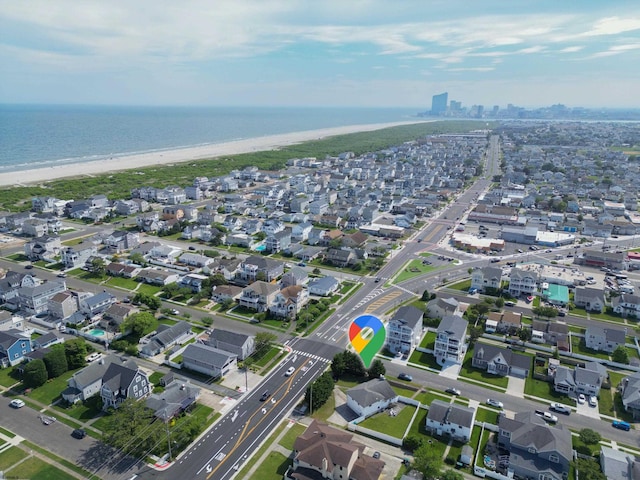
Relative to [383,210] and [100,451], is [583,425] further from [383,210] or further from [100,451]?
[383,210]

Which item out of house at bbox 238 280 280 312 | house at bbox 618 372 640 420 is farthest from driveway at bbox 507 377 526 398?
house at bbox 238 280 280 312

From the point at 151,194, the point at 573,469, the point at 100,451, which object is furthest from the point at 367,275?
the point at 151,194

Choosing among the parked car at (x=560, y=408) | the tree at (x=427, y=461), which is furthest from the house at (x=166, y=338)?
the parked car at (x=560, y=408)

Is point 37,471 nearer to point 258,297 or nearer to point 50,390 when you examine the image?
point 50,390

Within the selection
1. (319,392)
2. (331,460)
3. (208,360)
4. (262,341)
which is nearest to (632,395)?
(319,392)

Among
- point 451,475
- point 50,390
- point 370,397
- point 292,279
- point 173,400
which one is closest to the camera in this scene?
point 451,475

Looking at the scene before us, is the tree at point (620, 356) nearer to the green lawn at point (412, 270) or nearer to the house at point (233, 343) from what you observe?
the green lawn at point (412, 270)

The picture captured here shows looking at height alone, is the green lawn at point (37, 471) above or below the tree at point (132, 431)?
below
